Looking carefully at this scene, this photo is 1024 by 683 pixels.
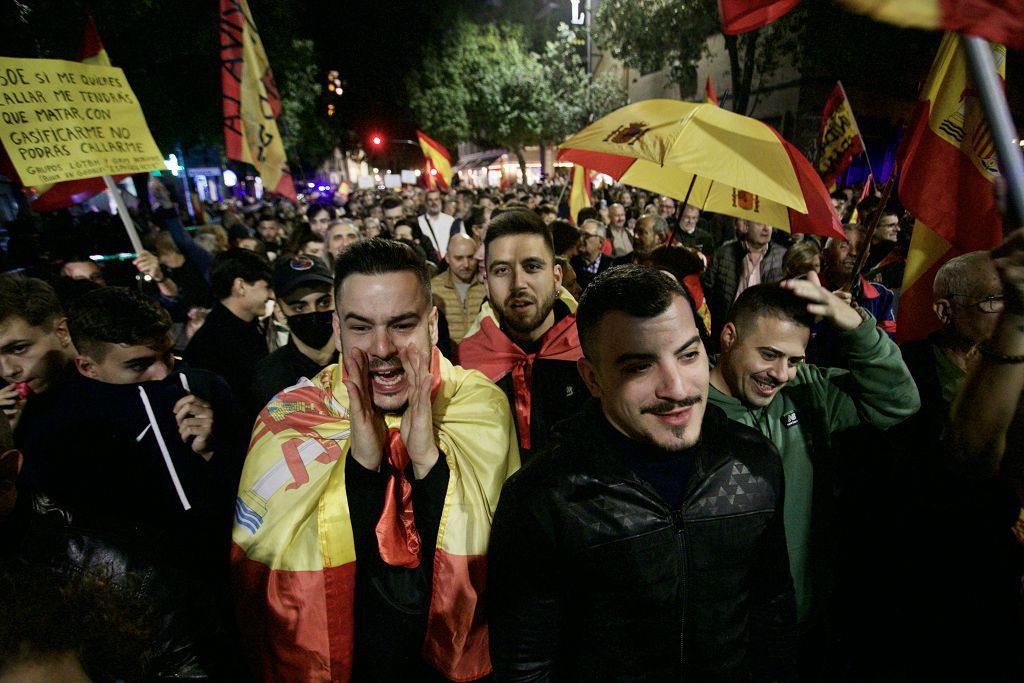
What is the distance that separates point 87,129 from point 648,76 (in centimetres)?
3489

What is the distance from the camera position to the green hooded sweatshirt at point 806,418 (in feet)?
7.61

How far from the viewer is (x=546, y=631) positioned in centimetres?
183

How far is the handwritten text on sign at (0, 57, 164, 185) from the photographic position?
11.7ft

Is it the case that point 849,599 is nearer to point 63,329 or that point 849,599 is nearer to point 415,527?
point 415,527

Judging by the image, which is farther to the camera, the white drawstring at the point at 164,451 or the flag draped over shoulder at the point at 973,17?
the white drawstring at the point at 164,451

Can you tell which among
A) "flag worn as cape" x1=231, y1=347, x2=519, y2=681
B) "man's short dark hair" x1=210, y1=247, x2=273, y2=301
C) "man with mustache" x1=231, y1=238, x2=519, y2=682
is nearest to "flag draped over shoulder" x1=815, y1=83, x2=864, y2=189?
"man's short dark hair" x1=210, y1=247, x2=273, y2=301

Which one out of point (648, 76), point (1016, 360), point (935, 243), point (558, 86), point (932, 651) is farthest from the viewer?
point (558, 86)

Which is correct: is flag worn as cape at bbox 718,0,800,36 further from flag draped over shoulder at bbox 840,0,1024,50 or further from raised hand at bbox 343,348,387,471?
raised hand at bbox 343,348,387,471

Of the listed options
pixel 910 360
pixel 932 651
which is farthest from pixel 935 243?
pixel 932 651

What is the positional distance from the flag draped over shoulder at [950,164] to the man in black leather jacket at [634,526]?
214cm

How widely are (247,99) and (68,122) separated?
2357 mm

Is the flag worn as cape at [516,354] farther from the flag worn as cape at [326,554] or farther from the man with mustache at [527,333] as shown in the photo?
the flag worn as cape at [326,554]

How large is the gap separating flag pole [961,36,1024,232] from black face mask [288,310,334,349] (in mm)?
3073

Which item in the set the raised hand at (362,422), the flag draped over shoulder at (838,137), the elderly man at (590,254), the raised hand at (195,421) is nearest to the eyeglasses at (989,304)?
the raised hand at (362,422)
